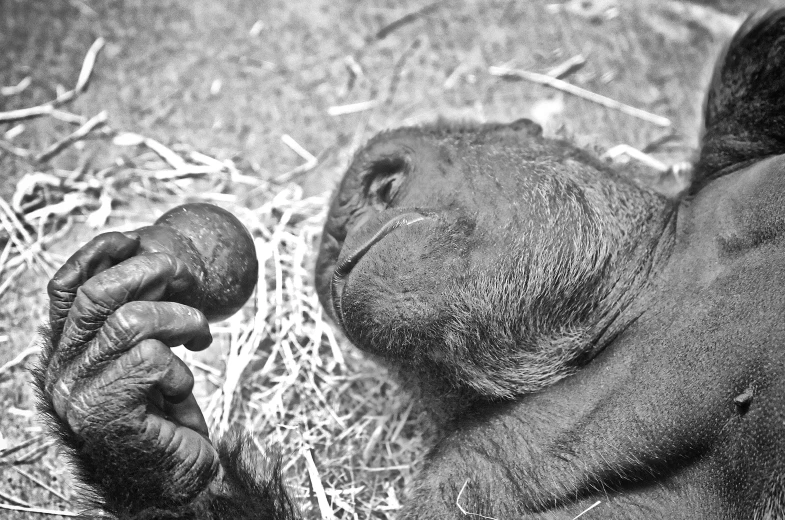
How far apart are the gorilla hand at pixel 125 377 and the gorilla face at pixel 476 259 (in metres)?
0.52

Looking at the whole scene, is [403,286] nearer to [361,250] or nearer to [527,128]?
[361,250]

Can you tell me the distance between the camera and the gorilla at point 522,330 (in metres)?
1.92

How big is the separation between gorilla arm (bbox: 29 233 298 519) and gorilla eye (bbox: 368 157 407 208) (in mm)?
650

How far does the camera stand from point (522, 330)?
2.27 m

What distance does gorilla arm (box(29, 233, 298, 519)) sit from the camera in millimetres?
1884

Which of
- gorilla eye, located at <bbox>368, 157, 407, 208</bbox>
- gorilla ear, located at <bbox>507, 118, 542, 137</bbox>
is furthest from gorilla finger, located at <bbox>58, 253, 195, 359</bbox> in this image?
gorilla ear, located at <bbox>507, 118, 542, 137</bbox>

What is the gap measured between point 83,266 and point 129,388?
0.34 meters

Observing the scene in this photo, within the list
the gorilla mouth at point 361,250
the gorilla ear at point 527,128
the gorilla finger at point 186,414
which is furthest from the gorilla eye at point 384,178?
the gorilla finger at point 186,414

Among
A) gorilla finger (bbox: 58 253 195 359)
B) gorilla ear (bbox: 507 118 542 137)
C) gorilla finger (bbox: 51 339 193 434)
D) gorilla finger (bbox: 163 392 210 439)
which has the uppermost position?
gorilla ear (bbox: 507 118 542 137)

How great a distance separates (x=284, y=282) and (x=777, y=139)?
73.4 inches

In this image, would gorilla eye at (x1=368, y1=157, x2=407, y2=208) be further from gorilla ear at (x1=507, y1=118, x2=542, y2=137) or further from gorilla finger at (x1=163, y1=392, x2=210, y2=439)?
gorilla finger at (x1=163, y1=392, x2=210, y2=439)

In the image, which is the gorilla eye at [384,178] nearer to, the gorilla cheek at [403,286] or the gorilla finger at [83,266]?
the gorilla cheek at [403,286]

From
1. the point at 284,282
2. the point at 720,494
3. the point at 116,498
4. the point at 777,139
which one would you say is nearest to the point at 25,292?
the point at 284,282

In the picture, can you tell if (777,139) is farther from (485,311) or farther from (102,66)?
(102,66)
